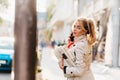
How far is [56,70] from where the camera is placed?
366 centimetres

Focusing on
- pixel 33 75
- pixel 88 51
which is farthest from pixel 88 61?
pixel 33 75

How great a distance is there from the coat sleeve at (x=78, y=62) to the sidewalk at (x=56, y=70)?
998 mm

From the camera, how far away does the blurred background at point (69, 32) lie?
9.39ft

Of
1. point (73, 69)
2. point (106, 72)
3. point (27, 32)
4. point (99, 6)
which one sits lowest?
point (106, 72)

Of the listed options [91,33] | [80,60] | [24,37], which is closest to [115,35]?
[91,33]

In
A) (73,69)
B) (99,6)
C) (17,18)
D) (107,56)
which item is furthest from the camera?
(107,56)

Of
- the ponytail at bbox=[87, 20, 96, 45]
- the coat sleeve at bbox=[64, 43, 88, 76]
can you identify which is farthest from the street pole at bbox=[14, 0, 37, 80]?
the ponytail at bbox=[87, 20, 96, 45]

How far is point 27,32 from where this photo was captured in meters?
1.26

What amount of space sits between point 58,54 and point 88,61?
0.69ft

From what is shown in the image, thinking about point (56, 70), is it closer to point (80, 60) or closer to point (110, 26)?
point (80, 60)

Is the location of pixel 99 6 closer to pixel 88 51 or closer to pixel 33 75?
pixel 88 51

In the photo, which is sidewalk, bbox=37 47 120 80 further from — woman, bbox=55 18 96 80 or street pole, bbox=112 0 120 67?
woman, bbox=55 18 96 80

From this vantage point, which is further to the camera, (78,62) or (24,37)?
(78,62)

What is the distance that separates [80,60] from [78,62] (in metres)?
0.02
